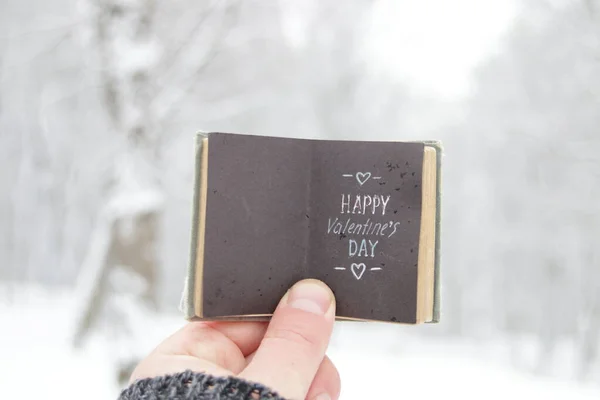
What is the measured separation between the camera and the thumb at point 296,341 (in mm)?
671

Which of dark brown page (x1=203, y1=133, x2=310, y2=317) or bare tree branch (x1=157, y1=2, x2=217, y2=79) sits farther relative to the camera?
bare tree branch (x1=157, y1=2, x2=217, y2=79)

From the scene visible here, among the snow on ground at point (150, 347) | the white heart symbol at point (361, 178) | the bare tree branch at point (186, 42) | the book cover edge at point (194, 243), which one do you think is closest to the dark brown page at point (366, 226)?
the white heart symbol at point (361, 178)

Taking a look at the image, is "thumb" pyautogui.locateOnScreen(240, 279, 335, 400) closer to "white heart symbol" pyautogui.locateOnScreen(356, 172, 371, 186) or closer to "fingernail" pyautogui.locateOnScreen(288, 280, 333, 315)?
"fingernail" pyautogui.locateOnScreen(288, 280, 333, 315)

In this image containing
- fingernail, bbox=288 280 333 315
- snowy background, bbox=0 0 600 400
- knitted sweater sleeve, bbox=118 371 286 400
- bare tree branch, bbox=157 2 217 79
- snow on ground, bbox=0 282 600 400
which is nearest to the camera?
knitted sweater sleeve, bbox=118 371 286 400

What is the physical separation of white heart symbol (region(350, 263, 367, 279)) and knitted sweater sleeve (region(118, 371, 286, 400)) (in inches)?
9.0

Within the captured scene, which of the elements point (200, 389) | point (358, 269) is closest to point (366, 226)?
point (358, 269)

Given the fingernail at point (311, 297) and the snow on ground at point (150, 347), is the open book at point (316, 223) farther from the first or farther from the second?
the snow on ground at point (150, 347)

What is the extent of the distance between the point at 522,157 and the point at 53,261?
243 inches

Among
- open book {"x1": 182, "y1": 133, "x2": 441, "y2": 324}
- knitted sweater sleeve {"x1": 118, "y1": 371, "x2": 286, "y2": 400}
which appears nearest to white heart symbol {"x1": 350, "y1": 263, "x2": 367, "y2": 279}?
open book {"x1": 182, "y1": 133, "x2": 441, "y2": 324}

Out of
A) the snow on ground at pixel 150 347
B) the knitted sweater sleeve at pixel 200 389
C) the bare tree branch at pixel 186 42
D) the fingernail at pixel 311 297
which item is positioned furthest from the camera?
the bare tree branch at pixel 186 42

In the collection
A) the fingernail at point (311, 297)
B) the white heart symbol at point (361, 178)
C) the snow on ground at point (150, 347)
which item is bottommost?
the snow on ground at point (150, 347)

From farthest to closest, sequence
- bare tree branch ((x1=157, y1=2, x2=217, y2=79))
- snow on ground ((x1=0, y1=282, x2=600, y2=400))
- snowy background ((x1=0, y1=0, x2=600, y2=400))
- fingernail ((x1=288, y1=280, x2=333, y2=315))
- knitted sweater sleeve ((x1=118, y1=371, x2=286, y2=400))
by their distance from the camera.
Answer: bare tree branch ((x1=157, y1=2, x2=217, y2=79))
snowy background ((x1=0, y1=0, x2=600, y2=400))
snow on ground ((x1=0, y1=282, x2=600, y2=400))
fingernail ((x1=288, y1=280, x2=333, y2=315))
knitted sweater sleeve ((x1=118, y1=371, x2=286, y2=400))

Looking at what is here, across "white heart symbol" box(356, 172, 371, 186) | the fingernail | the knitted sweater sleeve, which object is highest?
"white heart symbol" box(356, 172, 371, 186)

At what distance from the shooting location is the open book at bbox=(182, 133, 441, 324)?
0.76m
